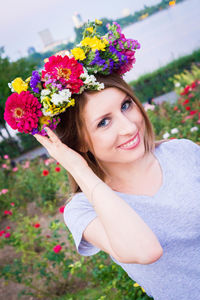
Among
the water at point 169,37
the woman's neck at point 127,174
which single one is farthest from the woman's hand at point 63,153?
the water at point 169,37

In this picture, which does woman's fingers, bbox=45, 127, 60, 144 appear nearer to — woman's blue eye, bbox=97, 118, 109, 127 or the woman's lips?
woman's blue eye, bbox=97, 118, 109, 127

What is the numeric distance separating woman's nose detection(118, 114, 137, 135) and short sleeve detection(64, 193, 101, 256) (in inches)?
17.2

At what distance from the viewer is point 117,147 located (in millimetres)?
1312

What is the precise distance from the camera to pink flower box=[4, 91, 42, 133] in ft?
4.00

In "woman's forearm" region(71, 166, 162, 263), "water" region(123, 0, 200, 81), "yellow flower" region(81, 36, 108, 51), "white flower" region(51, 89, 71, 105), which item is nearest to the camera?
"woman's forearm" region(71, 166, 162, 263)

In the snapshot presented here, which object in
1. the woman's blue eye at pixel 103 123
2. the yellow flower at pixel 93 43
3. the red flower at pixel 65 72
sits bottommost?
the woman's blue eye at pixel 103 123

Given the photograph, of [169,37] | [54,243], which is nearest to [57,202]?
[54,243]

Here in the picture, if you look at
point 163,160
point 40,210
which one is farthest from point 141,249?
point 40,210

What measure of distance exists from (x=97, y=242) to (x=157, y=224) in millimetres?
334

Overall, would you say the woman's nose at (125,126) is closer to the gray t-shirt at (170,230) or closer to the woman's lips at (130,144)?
the woman's lips at (130,144)

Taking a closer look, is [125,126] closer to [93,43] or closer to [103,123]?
[103,123]

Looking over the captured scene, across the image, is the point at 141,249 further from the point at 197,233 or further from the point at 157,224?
the point at 197,233

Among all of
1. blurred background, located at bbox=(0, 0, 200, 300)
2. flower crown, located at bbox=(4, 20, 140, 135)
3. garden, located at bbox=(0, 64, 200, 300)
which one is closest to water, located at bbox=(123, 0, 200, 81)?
blurred background, located at bbox=(0, 0, 200, 300)

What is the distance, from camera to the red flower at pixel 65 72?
4.12ft
